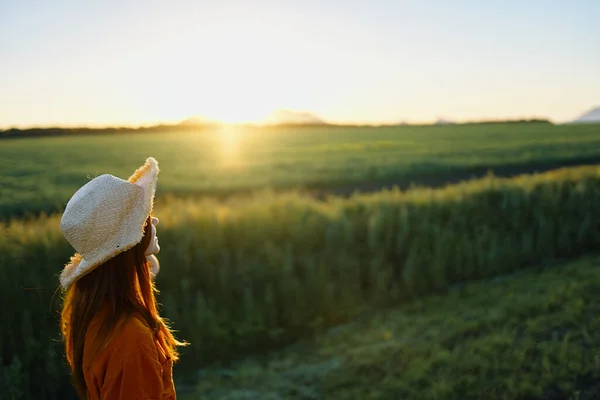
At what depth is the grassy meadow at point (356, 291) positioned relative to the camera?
538 centimetres

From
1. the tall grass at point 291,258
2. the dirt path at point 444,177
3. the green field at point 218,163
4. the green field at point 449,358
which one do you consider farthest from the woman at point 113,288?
the dirt path at point 444,177

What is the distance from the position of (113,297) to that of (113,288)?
0.11 feet

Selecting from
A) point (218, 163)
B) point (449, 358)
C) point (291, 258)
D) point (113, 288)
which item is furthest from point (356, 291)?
point (218, 163)

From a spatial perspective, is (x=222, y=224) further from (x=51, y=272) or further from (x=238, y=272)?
(x=51, y=272)

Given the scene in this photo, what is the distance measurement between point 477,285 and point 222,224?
3381mm

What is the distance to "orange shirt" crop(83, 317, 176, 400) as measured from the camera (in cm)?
196

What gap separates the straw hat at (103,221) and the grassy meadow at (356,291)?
247 cm

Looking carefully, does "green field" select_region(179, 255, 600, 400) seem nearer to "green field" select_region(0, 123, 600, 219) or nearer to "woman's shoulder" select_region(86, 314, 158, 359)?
"woman's shoulder" select_region(86, 314, 158, 359)

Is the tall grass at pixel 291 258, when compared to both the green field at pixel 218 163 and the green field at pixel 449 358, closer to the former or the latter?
the green field at pixel 449 358

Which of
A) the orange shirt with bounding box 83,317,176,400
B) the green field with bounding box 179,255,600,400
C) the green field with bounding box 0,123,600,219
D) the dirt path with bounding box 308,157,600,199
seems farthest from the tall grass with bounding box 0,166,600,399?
the dirt path with bounding box 308,157,600,199

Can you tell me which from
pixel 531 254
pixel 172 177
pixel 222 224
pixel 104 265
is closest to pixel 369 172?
pixel 172 177

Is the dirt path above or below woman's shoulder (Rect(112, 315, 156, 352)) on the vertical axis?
below

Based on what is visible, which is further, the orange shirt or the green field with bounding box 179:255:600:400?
the green field with bounding box 179:255:600:400

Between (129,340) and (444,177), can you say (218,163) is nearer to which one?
(444,177)
